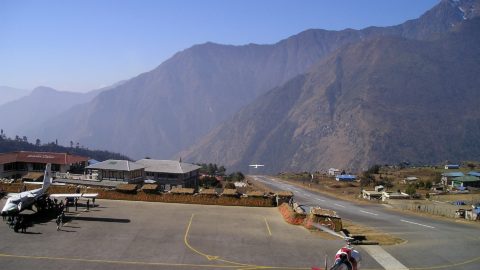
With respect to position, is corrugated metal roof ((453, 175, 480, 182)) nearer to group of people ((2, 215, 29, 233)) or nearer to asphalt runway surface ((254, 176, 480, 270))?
asphalt runway surface ((254, 176, 480, 270))

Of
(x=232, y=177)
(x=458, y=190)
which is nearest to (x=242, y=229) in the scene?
(x=458, y=190)

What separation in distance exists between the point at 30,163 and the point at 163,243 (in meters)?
59.8

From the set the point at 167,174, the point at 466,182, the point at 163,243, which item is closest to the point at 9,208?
the point at 163,243

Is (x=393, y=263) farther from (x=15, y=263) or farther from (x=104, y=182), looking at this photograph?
(x=104, y=182)

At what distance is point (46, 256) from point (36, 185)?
101 feet

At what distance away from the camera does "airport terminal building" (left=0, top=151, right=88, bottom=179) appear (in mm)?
85863

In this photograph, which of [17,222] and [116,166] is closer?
[17,222]

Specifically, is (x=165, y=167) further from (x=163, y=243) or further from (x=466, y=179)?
(x=466, y=179)

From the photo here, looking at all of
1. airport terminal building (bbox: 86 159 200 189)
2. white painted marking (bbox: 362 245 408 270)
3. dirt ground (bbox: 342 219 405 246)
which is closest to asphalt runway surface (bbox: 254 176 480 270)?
white painted marking (bbox: 362 245 408 270)

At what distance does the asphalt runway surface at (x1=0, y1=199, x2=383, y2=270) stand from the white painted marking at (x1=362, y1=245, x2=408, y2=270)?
699mm

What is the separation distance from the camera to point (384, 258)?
36.3m

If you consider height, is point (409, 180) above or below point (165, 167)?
below

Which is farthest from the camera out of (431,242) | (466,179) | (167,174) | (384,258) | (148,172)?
(466,179)

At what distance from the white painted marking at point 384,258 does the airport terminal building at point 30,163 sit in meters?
64.4
